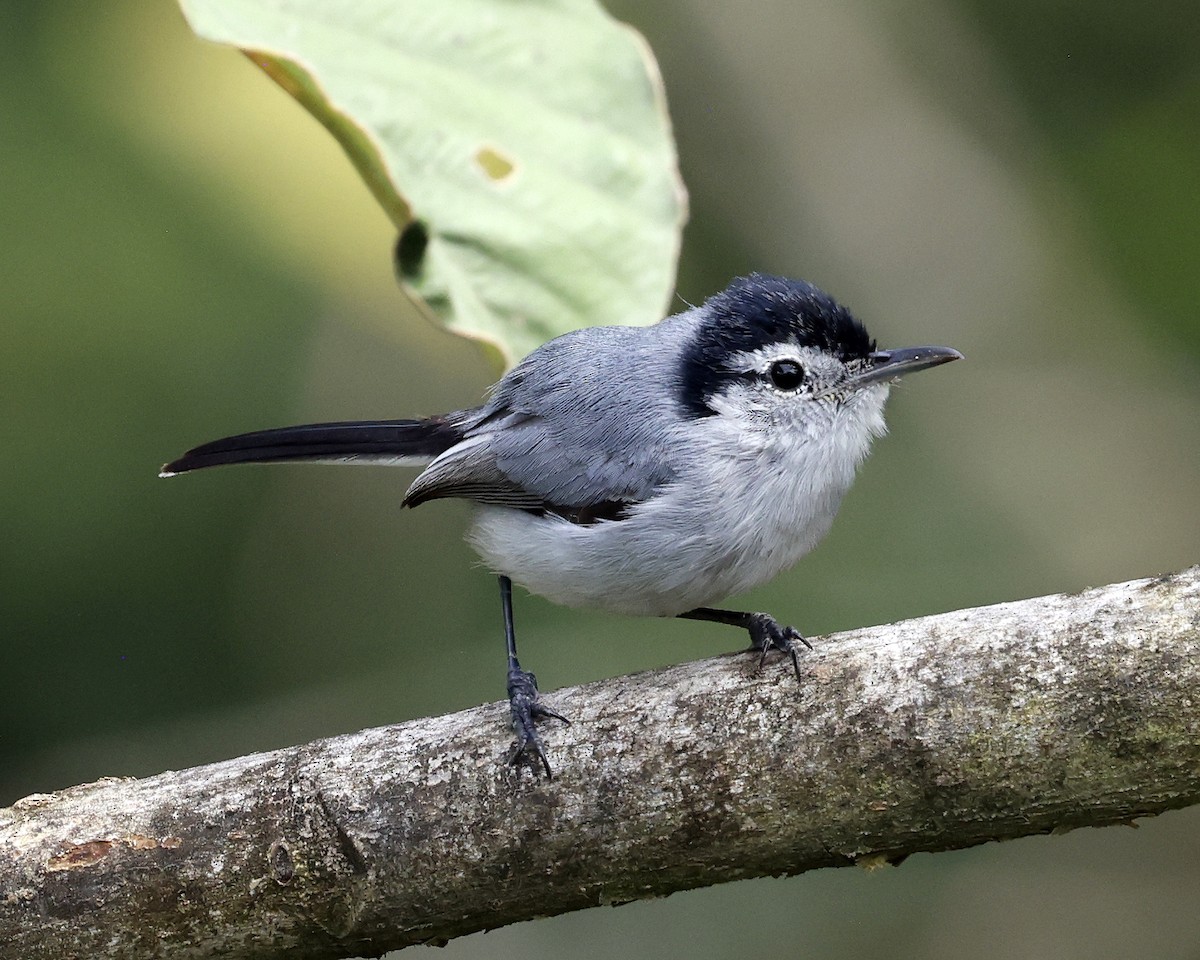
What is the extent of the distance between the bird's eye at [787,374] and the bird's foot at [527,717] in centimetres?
92

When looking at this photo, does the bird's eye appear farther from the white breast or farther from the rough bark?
the rough bark

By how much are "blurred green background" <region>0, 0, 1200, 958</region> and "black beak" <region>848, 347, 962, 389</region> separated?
1.44 meters

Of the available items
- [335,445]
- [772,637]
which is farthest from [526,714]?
[335,445]

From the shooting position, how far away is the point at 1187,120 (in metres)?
4.96

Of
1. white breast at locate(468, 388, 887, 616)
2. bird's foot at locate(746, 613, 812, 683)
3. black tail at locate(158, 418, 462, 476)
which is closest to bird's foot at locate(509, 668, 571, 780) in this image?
white breast at locate(468, 388, 887, 616)

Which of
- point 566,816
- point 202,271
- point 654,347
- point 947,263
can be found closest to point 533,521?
point 654,347

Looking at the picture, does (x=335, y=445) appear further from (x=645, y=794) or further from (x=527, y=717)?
(x=645, y=794)

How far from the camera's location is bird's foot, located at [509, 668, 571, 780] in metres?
2.73

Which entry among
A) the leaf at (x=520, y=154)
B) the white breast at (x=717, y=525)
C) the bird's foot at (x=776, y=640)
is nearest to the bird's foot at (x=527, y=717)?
the white breast at (x=717, y=525)

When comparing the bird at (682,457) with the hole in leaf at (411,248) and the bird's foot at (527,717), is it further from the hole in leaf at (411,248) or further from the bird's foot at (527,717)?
the hole in leaf at (411,248)

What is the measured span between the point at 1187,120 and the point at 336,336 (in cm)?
324

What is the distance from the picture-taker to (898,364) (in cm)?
321

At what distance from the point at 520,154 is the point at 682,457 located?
0.78 m

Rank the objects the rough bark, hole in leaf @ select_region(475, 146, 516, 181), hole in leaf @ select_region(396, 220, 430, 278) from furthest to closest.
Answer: hole in leaf @ select_region(475, 146, 516, 181), hole in leaf @ select_region(396, 220, 430, 278), the rough bark
